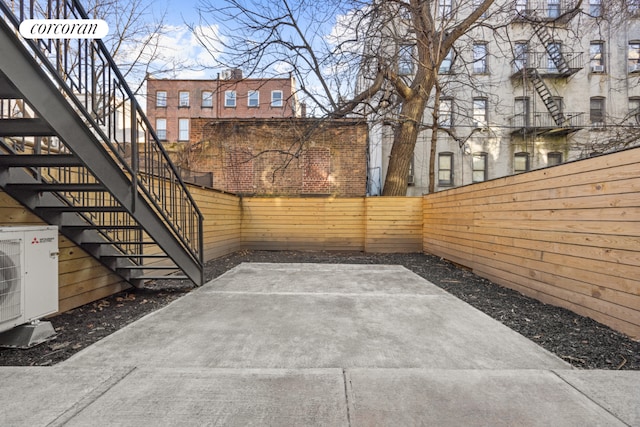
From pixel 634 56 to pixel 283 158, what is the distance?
17.8 meters

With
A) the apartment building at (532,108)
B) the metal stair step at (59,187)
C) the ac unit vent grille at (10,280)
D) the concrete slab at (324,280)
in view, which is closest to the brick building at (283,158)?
the apartment building at (532,108)

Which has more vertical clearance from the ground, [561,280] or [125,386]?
[561,280]

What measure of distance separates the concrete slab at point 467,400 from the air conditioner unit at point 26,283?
2730mm

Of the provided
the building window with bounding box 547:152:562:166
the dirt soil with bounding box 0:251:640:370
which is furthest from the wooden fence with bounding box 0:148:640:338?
the building window with bounding box 547:152:562:166

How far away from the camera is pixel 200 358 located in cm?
229

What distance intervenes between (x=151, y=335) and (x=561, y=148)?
59.1 feet

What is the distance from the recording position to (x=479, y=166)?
1446cm

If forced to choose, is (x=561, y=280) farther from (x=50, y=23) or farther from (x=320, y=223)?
(x=320, y=223)

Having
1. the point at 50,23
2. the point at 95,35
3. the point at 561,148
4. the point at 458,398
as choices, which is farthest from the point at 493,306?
the point at 561,148

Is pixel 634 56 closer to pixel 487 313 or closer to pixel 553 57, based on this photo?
pixel 553 57

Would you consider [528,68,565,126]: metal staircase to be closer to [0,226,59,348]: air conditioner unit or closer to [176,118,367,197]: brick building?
[176,118,367,197]: brick building

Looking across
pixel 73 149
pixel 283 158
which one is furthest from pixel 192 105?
pixel 73 149

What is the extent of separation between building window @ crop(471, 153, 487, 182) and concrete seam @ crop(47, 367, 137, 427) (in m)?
15.5

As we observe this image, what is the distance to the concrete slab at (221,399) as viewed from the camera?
5.16ft
